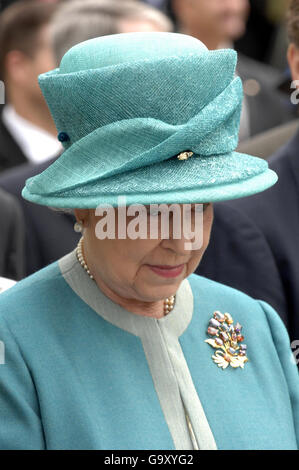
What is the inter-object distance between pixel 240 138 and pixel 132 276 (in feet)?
11.0

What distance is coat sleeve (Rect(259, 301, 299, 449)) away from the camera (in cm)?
232

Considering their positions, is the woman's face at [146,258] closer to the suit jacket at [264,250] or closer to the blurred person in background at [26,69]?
the suit jacket at [264,250]

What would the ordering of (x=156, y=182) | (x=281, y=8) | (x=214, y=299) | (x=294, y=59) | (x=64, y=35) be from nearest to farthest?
(x=156, y=182) < (x=214, y=299) < (x=294, y=59) < (x=64, y=35) < (x=281, y=8)

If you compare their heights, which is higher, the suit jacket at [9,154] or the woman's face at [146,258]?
the woman's face at [146,258]

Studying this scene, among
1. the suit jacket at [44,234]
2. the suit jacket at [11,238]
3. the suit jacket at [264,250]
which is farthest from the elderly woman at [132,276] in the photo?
the suit jacket at [44,234]

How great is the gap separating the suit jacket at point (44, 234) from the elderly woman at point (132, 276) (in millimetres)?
1622

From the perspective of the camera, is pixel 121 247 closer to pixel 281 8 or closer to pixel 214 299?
pixel 214 299

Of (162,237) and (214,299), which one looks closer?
(162,237)

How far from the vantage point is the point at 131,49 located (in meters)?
1.97

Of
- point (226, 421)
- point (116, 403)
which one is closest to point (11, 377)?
point (116, 403)

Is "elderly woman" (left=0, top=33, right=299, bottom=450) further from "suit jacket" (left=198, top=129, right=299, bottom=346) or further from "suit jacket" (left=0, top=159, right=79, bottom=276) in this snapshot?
"suit jacket" (left=0, top=159, right=79, bottom=276)

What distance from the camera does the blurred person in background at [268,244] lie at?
114 inches

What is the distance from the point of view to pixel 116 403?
2.06 meters
